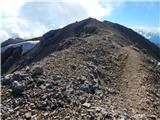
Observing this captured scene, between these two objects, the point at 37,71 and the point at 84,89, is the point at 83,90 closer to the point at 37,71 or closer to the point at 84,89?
the point at 84,89

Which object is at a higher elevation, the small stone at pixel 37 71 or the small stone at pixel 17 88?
the small stone at pixel 37 71

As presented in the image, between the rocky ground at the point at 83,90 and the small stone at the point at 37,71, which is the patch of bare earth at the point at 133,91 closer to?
the rocky ground at the point at 83,90

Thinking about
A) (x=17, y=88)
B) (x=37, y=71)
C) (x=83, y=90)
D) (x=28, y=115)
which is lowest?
(x=28, y=115)

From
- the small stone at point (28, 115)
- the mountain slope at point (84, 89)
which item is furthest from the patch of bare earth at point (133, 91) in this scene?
the small stone at point (28, 115)

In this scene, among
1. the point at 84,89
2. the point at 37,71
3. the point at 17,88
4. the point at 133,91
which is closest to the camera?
the point at 84,89

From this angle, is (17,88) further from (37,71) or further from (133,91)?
(133,91)

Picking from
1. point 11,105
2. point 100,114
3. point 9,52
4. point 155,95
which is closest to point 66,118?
point 100,114

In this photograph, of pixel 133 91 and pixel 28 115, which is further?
pixel 133 91

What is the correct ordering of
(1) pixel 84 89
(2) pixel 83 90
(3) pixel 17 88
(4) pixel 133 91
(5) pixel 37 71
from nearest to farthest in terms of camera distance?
1. (2) pixel 83 90
2. (1) pixel 84 89
3. (3) pixel 17 88
4. (4) pixel 133 91
5. (5) pixel 37 71

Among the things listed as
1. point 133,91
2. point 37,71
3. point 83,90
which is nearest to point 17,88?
point 37,71

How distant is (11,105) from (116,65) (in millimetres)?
12227

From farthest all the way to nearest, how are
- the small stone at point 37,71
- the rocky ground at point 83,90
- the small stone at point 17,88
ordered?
the small stone at point 37,71, the small stone at point 17,88, the rocky ground at point 83,90

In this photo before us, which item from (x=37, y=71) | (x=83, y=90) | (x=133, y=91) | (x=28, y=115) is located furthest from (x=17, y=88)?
(x=133, y=91)

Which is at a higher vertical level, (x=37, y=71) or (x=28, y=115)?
(x=37, y=71)
